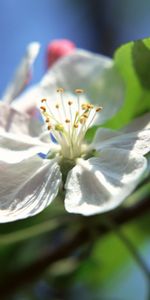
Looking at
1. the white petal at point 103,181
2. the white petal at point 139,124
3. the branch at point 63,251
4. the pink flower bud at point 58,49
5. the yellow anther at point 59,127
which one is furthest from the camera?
the pink flower bud at point 58,49

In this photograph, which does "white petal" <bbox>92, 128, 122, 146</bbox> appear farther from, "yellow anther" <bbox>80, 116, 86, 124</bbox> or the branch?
the branch

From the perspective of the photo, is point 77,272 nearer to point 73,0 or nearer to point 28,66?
point 28,66

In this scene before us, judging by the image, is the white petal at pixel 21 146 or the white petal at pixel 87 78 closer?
the white petal at pixel 21 146

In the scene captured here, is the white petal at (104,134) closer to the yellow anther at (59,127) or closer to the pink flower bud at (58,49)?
the yellow anther at (59,127)

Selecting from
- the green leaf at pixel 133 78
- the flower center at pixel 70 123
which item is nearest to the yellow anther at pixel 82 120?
the flower center at pixel 70 123

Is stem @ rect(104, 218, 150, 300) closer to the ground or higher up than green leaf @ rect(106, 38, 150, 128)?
closer to the ground

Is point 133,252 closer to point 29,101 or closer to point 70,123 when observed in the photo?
point 70,123

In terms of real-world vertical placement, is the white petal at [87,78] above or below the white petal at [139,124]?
above

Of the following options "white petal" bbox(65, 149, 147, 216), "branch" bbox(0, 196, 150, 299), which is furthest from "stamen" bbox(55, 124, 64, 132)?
"branch" bbox(0, 196, 150, 299)
